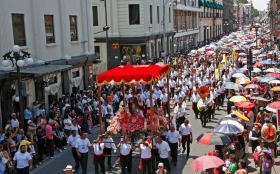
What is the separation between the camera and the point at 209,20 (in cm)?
9150

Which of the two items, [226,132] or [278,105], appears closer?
[226,132]

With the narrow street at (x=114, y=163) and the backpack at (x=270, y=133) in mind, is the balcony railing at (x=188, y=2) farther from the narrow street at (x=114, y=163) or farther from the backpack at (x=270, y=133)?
the backpack at (x=270, y=133)

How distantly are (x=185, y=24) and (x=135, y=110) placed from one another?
51.6 metres

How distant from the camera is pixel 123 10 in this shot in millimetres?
39438

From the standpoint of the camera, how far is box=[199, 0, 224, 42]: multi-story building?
79062 mm

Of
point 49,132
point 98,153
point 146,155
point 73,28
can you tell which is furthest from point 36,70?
point 73,28

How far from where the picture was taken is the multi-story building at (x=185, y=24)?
57562 millimetres

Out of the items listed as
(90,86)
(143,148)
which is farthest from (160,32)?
(143,148)

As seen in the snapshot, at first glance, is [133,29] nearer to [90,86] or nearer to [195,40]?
[90,86]

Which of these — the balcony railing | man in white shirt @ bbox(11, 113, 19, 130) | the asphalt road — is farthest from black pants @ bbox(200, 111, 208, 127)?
the balcony railing

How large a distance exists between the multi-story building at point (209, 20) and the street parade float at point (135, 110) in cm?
5514

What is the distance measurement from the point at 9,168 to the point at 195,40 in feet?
→ 213

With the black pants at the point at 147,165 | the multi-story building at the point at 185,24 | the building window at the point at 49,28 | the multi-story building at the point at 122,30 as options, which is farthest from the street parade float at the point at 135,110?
the multi-story building at the point at 185,24

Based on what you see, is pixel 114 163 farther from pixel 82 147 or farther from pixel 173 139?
pixel 173 139
